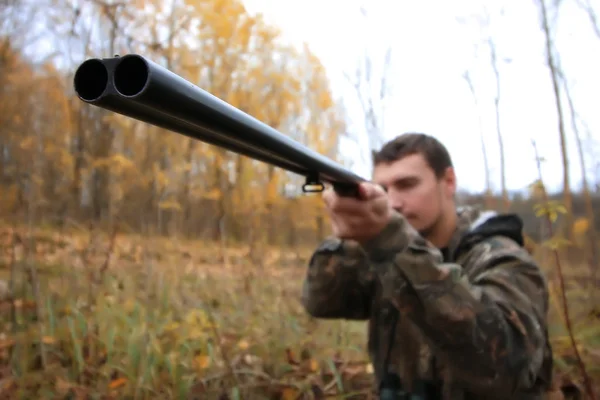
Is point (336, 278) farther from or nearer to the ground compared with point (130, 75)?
nearer to the ground

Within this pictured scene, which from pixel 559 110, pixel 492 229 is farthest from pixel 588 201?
pixel 492 229

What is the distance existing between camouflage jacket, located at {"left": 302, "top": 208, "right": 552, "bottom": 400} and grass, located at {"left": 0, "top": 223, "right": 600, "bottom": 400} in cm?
76

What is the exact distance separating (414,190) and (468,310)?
659 mm

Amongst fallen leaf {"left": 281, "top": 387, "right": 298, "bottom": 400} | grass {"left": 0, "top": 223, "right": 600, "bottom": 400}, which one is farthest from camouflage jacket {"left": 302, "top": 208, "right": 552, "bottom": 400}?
grass {"left": 0, "top": 223, "right": 600, "bottom": 400}

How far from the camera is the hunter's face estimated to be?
1.96 meters

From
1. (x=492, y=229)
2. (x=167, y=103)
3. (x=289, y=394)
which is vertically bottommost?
(x=289, y=394)

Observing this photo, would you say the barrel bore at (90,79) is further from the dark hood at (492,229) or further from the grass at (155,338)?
the grass at (155,338)

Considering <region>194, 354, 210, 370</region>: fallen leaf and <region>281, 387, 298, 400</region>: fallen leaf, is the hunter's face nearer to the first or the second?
<region>281, 387, 298, 400</region>: fallen leaf

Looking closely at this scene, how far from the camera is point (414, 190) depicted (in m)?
1.96

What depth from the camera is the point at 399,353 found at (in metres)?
1.99

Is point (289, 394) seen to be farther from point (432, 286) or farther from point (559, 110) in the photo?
point (559, 110)

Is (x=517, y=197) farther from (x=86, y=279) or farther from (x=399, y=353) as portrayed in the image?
(x=86, y=279)

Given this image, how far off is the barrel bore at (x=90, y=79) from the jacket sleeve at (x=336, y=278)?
5.05ft

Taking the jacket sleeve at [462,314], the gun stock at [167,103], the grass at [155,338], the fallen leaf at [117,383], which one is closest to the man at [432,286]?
the jacket sleeve at [462,314]
